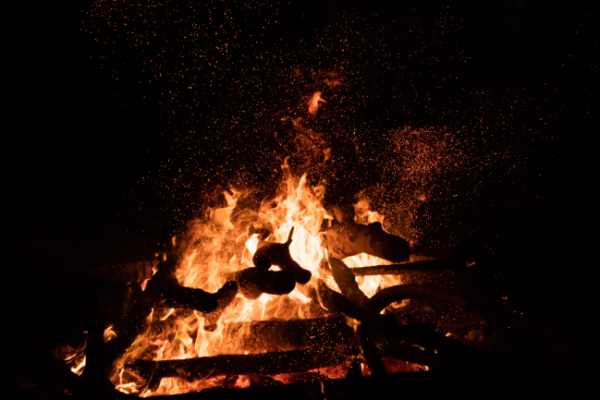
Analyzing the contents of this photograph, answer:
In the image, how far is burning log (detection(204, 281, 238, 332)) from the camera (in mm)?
2695

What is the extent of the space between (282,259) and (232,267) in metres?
0.74

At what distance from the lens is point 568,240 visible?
450 centimetres

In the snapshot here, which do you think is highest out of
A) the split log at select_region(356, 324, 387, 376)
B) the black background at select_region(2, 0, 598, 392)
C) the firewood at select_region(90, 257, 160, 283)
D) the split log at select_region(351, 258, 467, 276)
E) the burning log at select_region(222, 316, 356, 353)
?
the black background at select_region(2, 0, 598, 392)

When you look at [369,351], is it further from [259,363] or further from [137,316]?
[137,316]

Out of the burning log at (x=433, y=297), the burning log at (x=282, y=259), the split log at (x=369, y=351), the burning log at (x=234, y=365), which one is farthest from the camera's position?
the burning log at (x=282, y=259)

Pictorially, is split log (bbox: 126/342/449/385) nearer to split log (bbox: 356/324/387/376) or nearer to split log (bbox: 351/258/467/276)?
split log (bbox: 356/324/387/376)

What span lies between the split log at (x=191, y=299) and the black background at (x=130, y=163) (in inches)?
24.9

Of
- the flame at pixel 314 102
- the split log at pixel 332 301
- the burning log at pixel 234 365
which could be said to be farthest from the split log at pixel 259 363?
the flame at pixel 314 102

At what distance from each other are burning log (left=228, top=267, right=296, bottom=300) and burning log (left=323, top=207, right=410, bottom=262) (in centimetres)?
74

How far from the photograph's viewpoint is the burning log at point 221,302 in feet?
8.84

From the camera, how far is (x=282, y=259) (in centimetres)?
291

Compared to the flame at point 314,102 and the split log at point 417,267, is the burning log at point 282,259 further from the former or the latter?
the flame at point 314,102

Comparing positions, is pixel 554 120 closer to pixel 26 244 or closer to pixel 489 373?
pixel 489 373

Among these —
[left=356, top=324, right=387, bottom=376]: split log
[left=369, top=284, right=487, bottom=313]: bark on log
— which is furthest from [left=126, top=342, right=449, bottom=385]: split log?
[left=369, top=284, right=487, bottom=313]: bark on log
